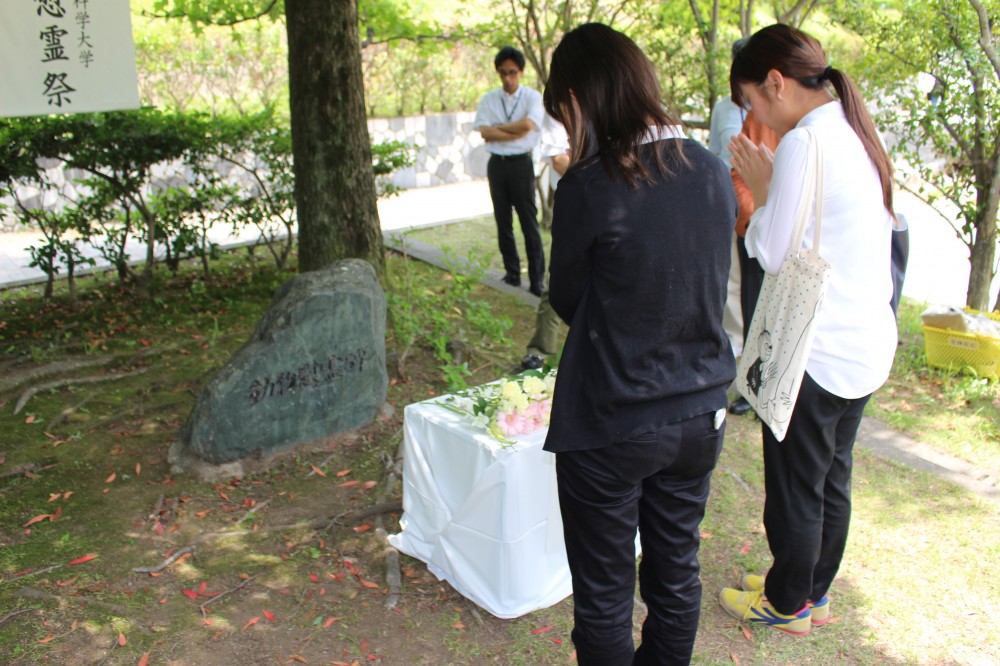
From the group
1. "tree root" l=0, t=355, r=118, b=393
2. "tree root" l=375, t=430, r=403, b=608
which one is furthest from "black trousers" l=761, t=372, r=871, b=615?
"tree root" l=0, t=355, r=118, b=393

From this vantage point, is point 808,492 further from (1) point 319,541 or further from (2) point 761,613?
(1) point 319,541

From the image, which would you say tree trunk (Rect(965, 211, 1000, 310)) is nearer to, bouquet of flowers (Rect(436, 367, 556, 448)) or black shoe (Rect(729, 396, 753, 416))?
black shoe (Rect(729, 396, 753, 416))

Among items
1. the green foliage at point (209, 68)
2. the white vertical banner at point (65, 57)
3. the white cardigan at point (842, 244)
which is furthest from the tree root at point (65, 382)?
the green foliage at point (209, 68)

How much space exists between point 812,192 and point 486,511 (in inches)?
62.8

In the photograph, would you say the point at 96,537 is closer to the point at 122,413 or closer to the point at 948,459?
the point at 122,413

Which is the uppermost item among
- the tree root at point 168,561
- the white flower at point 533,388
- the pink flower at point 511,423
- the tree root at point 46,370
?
the white flower at point 533,388

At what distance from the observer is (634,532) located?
2.25m

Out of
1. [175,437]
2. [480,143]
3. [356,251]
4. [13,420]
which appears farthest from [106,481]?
[480,143]

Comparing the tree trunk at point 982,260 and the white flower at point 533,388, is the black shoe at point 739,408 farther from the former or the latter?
the tree trunk at point 982,260

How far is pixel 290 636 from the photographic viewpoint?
3.10m

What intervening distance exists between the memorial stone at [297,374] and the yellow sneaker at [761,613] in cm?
225

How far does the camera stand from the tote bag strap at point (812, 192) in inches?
93.7

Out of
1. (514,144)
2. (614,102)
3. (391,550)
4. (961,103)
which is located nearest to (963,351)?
(961,103)

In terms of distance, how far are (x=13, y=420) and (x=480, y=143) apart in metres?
10.1
